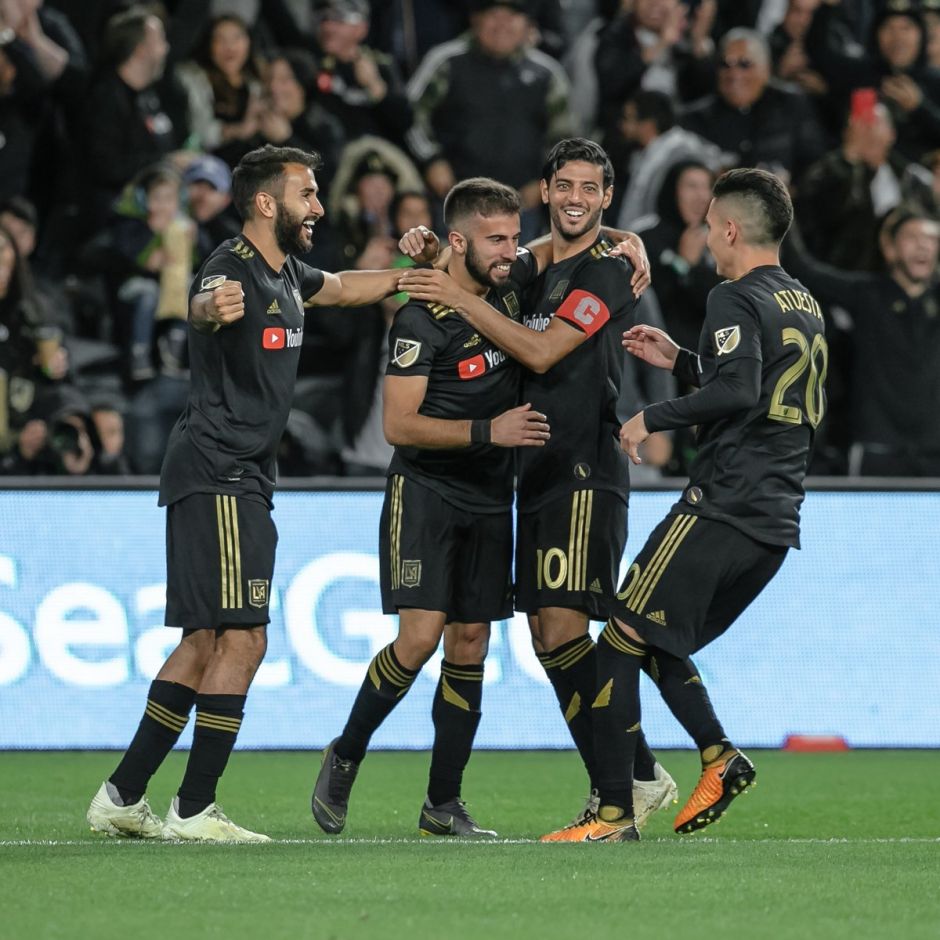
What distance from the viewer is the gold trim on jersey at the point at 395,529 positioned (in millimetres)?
6938

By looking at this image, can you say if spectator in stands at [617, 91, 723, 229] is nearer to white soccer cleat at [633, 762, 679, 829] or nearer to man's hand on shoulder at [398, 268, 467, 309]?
man's hand on shoulder at [398, 268, 467, 309]

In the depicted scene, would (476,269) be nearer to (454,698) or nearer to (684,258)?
(454,698)

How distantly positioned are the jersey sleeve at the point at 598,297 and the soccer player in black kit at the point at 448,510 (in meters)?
0.29

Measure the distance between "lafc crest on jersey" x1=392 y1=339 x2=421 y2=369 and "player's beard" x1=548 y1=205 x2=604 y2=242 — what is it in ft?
2.41

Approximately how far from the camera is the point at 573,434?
275 inches

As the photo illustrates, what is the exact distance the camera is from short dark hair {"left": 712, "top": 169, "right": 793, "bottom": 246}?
654 centimetres

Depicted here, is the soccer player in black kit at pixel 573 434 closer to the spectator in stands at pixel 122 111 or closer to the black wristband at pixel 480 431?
the black wristband at pixel 480 431

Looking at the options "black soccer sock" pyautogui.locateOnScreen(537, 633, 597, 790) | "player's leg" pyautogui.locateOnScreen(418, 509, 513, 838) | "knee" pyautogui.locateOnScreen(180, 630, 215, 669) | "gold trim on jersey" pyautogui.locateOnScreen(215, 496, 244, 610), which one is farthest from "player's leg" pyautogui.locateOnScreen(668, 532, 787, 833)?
"knee" pyautogui.locateOnScreen(180, 630, 215, 669)

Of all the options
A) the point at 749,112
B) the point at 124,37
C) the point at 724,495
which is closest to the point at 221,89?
the point at 124,37

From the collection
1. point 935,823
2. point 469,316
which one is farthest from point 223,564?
point 935,823

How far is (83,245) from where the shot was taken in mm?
12656

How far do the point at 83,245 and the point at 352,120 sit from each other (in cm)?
220

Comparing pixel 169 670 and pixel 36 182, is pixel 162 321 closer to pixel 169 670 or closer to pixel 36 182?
pixel 36 182

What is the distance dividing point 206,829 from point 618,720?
1.51 m
